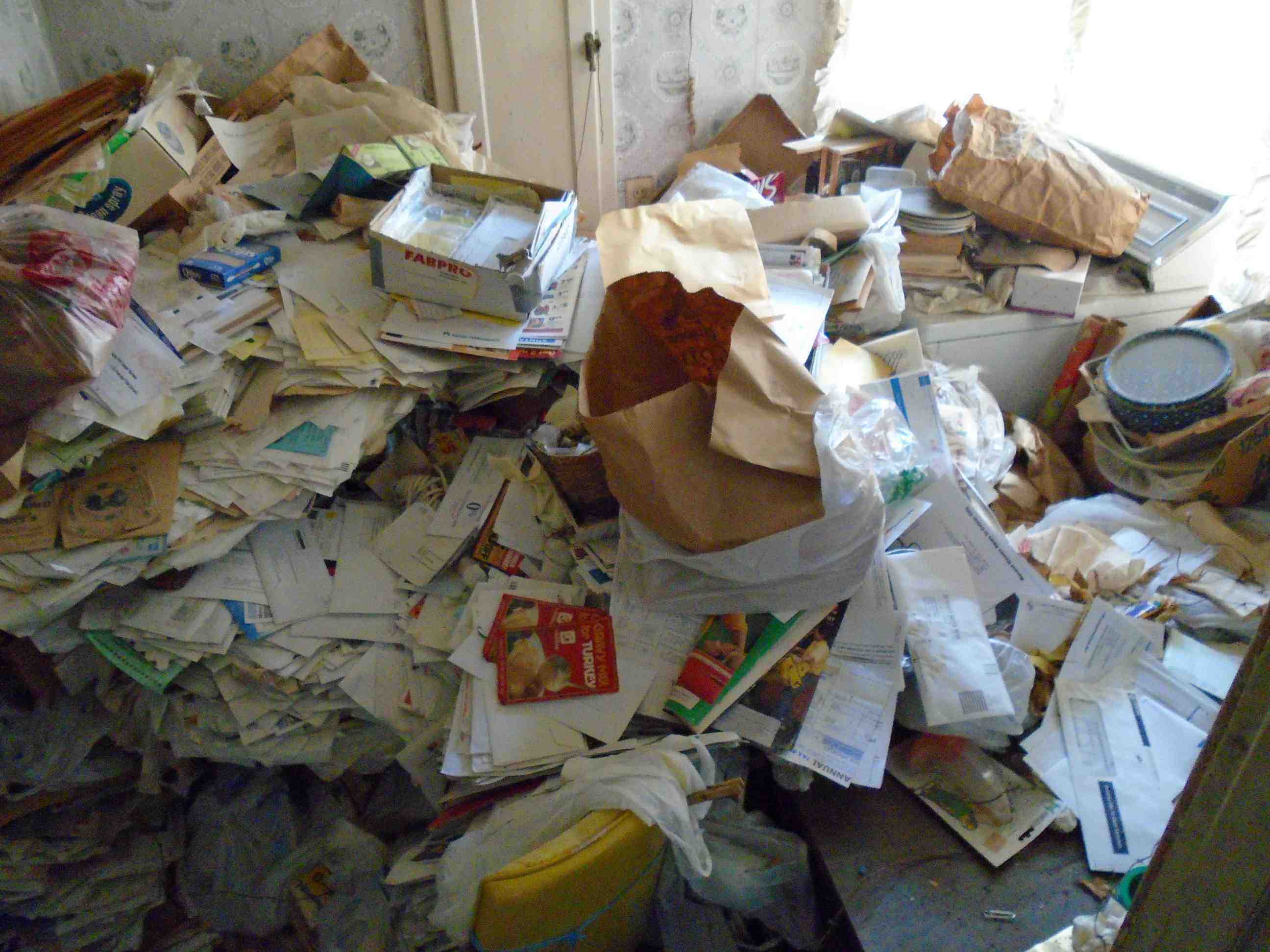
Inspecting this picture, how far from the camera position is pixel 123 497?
1.29 metres

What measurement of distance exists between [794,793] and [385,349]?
1.07m

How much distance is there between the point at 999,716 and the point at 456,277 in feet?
3.94

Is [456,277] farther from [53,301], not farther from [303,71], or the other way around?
[303,71]

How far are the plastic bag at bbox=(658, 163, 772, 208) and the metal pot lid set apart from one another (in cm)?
89

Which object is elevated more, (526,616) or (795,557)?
(795,557)

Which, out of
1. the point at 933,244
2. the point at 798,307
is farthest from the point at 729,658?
the point at 933,244

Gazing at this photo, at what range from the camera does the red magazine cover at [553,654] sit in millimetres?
1312

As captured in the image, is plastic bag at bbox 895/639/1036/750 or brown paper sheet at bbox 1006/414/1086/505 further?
brown paper sheet at bbox 1006/414/1086/505

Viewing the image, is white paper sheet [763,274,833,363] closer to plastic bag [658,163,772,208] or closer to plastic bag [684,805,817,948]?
plastic bag [658,163,772,208]

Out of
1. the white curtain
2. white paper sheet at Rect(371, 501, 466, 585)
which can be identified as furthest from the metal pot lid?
white paper sheet at Rect(371, 501, 466, 585)

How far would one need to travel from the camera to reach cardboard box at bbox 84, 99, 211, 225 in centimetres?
151

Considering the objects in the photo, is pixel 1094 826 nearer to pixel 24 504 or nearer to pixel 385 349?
pixel 385 349

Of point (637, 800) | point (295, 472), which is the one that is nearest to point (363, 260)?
point (295, 472)

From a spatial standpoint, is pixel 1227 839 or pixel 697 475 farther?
pixel 697 475
